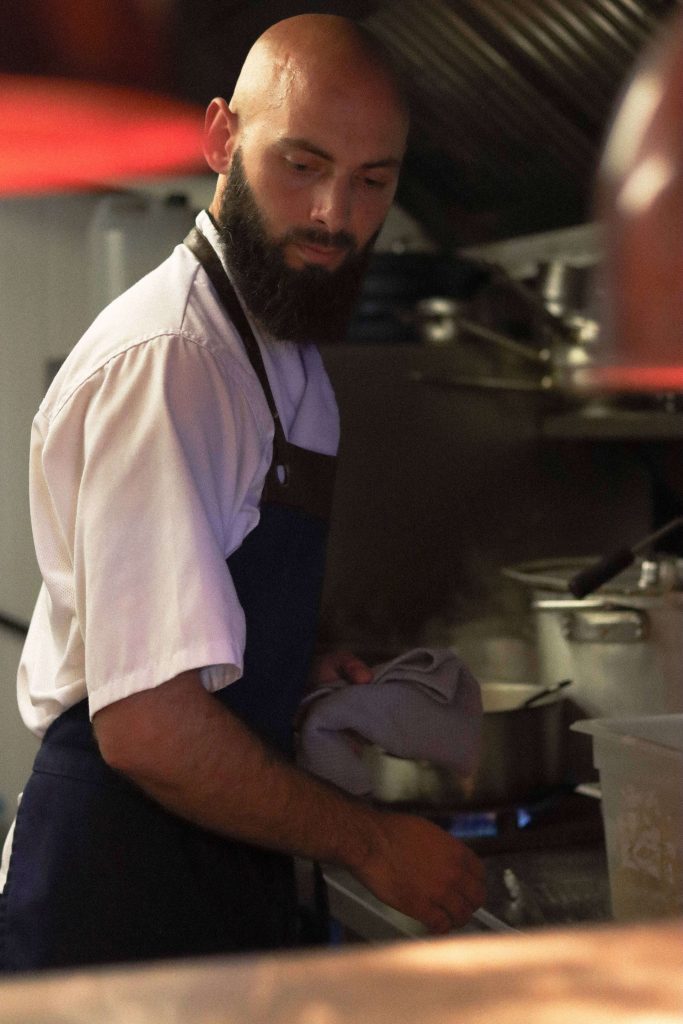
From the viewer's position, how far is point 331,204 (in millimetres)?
1171

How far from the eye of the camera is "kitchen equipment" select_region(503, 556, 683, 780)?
4.89 feet

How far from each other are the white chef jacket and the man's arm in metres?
0.03

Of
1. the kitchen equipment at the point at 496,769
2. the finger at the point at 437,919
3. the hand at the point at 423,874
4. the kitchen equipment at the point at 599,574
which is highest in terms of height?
the kitchen equipment at the point at 599,574

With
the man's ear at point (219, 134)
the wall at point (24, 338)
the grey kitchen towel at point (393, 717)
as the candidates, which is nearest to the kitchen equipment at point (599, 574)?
the grey kitchen towel at point (393, 717)

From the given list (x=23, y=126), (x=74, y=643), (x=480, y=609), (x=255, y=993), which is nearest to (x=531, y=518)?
(x=480, y=609)

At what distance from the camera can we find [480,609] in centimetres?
233

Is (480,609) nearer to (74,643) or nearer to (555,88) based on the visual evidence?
(555,88)

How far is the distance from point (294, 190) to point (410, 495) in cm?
119

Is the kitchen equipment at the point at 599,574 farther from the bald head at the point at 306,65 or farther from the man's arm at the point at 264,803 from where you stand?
the bald head at the point at 306,65

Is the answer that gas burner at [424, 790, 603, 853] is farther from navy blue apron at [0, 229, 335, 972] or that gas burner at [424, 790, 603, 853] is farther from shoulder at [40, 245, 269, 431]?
shoulder at [40, 245, 269, 431]

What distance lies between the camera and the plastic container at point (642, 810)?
3.76 feet

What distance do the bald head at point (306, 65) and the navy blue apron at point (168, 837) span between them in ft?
0.50

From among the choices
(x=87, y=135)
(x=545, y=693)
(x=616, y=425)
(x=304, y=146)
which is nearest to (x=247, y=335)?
(x=304, y=146)

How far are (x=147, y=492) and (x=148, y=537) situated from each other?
35 mm
